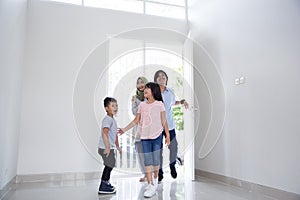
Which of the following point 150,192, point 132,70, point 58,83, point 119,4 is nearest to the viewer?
point 150,192

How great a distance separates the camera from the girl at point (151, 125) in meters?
2.08

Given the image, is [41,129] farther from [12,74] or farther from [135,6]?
[135,6]

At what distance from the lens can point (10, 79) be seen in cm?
216

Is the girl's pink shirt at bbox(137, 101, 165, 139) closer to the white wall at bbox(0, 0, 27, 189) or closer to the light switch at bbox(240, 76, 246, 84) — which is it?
the light switch at bbox(240, 76, 246, 84)

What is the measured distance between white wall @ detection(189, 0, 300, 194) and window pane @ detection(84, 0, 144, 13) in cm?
105

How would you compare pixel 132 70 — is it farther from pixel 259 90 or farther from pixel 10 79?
pixel 259 90

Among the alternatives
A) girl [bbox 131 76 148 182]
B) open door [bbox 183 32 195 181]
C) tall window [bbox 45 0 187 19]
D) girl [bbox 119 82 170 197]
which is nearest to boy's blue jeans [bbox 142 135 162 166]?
girl [bbox 119 82 170 197]

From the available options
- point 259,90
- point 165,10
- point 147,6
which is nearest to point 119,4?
point 147,6

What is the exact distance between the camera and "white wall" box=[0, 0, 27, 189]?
190 centimetres

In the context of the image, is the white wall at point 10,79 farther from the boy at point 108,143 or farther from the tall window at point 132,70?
the tall window at point 132,70

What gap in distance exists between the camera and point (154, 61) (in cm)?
303

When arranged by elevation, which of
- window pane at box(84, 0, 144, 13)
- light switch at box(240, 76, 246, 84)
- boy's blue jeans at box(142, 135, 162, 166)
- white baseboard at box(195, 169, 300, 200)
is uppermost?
window pane at box(84, 0, 144, 13)

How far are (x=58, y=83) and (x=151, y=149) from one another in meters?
1.51

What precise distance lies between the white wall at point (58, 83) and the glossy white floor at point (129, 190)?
0.95 feet
